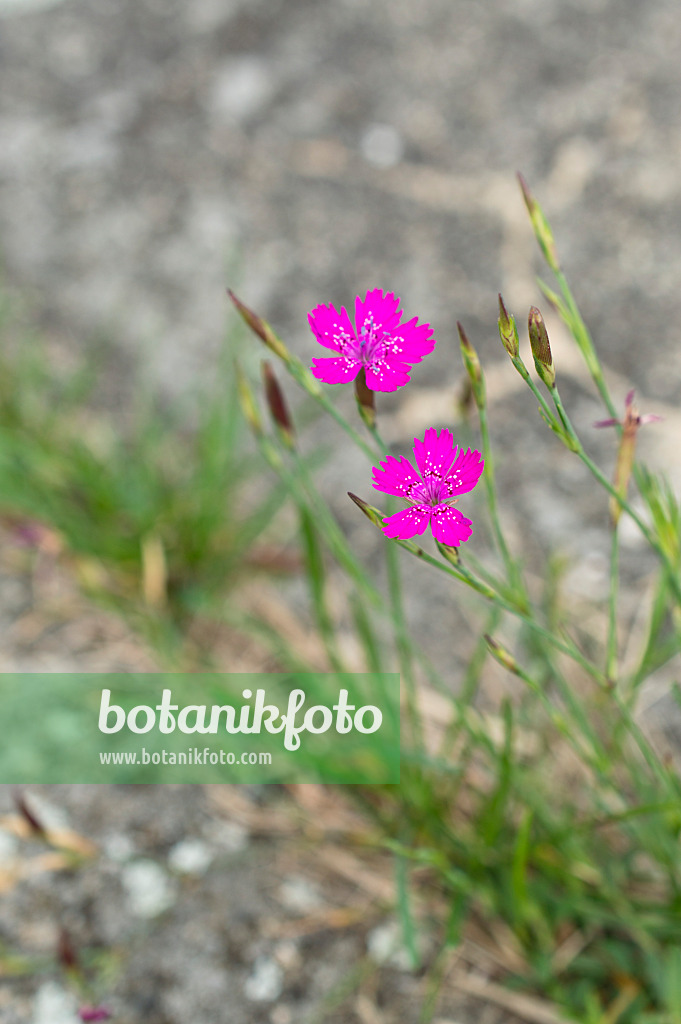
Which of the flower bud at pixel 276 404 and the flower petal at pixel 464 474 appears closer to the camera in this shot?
the flower petal at pixel 464 474

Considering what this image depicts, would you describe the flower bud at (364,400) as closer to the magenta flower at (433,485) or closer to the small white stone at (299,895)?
the magenta flower at (433,485)

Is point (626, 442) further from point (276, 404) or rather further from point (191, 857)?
point (191, 857)

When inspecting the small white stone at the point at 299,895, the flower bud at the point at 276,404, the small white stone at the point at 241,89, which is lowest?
the small white stone at the point at 299,895

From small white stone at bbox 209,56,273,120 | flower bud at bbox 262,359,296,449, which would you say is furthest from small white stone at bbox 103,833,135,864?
small white stone at bbox 209,56,273,120

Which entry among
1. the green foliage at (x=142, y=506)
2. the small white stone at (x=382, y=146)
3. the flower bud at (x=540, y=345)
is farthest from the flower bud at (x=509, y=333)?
the small white stone at (x=382, y=146)

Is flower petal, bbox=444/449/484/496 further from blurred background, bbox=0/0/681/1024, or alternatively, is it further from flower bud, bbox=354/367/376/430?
blurred background, bbox=0/0/681/1024

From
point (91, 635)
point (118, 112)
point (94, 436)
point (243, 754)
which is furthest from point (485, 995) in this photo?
point (118, 112)
